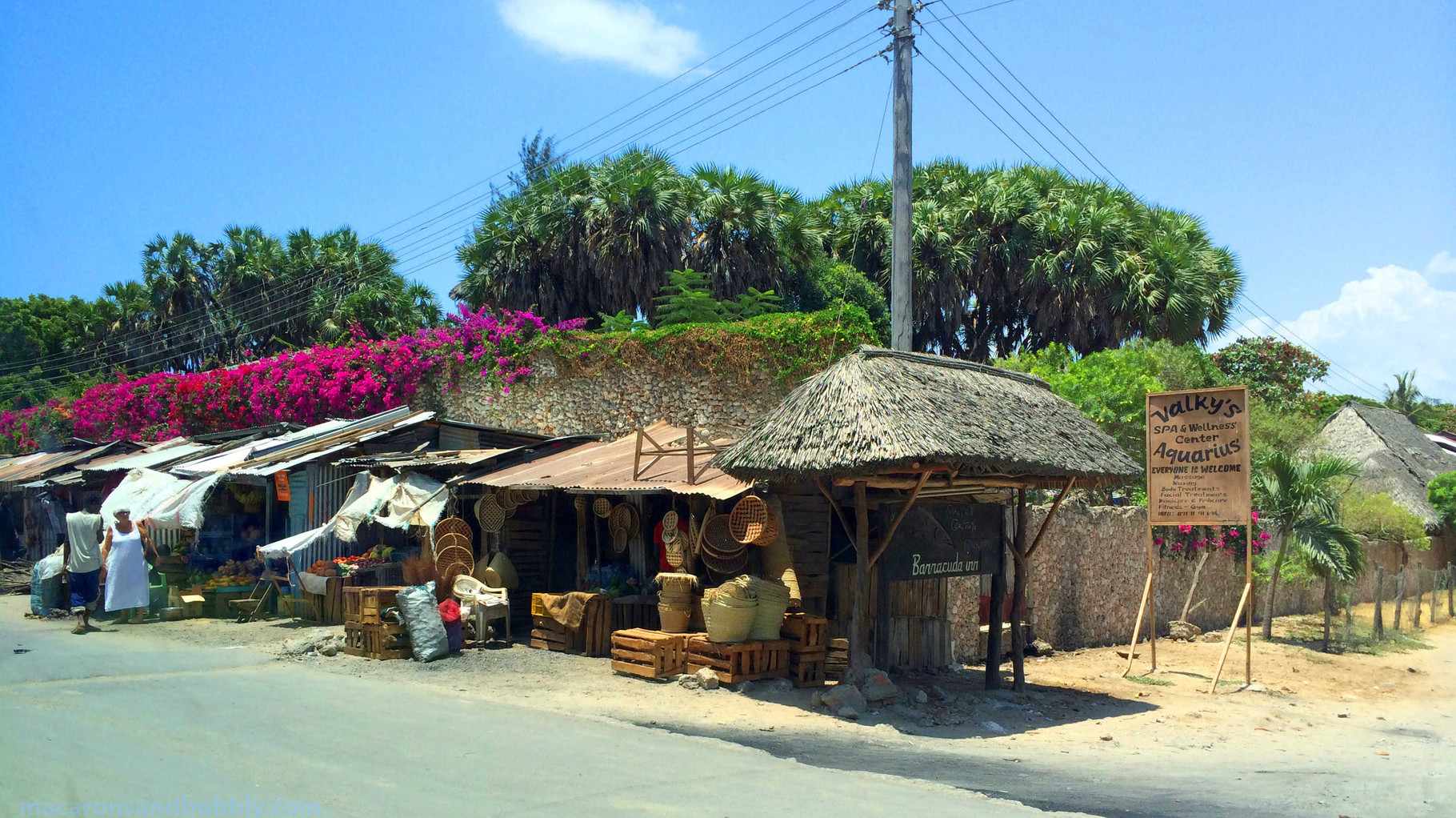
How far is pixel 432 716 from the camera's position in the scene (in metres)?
9.46

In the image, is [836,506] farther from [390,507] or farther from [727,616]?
[390,507]

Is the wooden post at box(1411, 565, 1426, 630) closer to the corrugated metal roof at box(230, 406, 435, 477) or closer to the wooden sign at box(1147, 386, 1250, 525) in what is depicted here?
the wooden sign at box(1147, 386, 1250, 525)

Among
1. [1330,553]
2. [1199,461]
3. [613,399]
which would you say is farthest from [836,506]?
[1330,553]

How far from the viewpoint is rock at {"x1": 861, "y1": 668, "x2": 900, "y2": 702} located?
10.8 m

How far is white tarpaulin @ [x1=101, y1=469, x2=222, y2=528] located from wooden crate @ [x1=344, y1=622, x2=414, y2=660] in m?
5.09

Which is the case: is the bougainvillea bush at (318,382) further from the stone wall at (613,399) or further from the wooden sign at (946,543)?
the wooden sign at (946,543)

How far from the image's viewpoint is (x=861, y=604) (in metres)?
11.1

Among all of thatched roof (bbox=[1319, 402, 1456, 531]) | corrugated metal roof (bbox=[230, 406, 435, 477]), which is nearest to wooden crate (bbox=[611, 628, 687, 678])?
corrugated metal roof (bbox=[230, 406, 435, 477])

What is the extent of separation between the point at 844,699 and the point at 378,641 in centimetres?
612

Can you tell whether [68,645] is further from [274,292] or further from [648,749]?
[274,292]

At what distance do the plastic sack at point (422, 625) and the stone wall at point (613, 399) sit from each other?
6.92m

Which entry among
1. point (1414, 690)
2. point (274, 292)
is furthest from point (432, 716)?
point (274, 292)

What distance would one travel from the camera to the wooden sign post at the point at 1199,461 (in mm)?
13047

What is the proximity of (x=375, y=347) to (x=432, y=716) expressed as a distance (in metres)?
17.5
